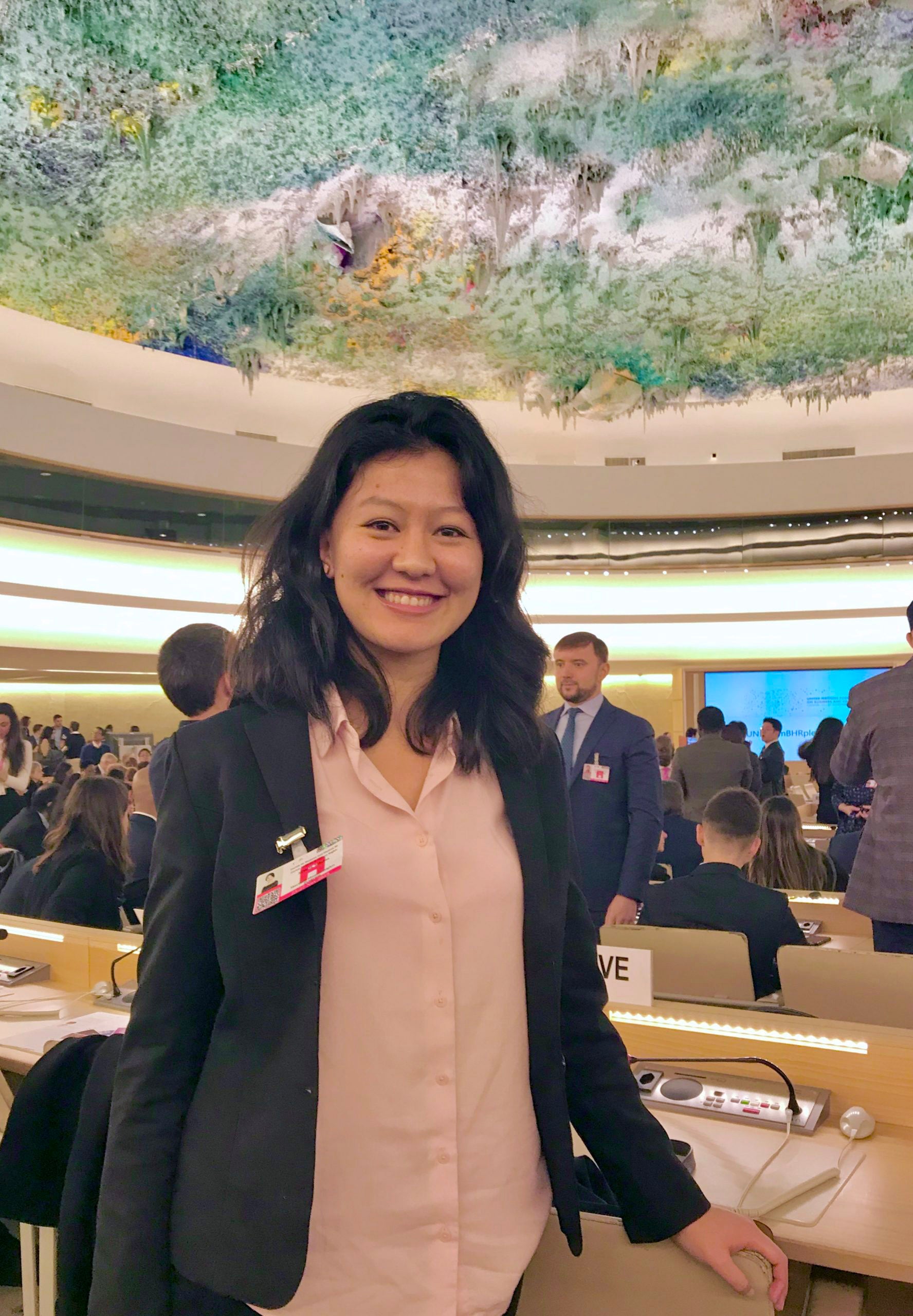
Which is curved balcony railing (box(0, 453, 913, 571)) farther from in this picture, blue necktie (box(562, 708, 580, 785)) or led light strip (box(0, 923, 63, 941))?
led light strip (box(0, 923, 63, 941))

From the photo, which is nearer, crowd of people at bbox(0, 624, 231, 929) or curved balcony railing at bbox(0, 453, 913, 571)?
crowd of people at bbox(0, 624, 231, 929)

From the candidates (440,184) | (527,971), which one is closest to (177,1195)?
(527,971)

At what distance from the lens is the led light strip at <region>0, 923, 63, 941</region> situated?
3305 millimetres

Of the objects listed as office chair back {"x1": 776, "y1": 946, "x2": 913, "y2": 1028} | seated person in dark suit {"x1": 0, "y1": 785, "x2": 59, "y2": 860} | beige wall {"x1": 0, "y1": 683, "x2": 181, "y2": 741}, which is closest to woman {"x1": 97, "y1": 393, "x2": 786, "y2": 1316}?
office chair back {"x1": 776, "y1": 946, "x2": 913, "y2": 1028}

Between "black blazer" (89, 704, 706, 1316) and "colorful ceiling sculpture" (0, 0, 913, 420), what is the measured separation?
4678 millimetres

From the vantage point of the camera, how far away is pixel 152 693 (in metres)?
9.55

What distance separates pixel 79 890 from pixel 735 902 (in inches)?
88.1

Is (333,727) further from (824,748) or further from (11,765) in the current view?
(11,765)

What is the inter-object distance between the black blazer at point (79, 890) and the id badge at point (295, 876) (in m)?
2.71

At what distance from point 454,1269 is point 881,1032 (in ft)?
4.27

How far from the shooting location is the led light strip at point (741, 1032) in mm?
2029

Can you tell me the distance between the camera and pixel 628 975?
7.28 ft

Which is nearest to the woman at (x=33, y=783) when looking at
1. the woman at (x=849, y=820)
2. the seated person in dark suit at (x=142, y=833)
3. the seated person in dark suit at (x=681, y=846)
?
the seated person in dark suit at (x=142, y=833)

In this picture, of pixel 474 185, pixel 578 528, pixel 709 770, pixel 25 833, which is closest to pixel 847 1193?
pixel 25 833
